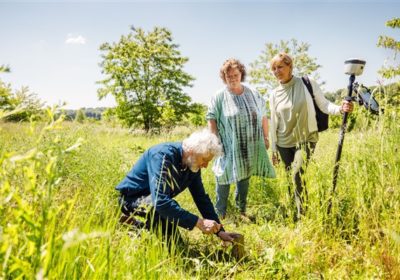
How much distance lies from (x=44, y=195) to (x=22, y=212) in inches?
3.1

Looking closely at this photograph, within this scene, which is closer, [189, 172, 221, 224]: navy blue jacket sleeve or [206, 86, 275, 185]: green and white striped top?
[189, 172, 221, 224]: navy blue jacket sleeve

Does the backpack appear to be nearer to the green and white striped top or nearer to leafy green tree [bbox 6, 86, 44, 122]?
the green and white striped top

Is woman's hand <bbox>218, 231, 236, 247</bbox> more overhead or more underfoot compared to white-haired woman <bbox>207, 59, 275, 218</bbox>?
more underfoot

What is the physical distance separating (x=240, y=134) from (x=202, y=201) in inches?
49.3

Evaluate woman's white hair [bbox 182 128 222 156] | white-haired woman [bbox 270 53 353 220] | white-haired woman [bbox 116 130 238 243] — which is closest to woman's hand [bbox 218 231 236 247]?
white-haired woman [bbox 116 130 238 243]

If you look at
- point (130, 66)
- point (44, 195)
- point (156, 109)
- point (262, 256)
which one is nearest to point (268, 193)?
point (262, 256)

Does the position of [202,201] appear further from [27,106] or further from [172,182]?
[27,106]

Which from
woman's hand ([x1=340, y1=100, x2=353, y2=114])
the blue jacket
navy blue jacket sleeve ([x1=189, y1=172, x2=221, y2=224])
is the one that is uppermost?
woman's hand ([x1=340, y1=100, x2=353, y2=114])

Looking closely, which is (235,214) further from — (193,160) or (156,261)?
(156,261)

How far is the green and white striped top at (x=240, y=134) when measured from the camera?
4039 mm

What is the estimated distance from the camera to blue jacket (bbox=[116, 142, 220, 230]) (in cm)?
253

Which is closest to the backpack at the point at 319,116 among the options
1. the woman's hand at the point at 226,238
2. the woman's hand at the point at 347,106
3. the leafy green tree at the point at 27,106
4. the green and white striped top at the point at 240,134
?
the woman's hand at the point at 347,106

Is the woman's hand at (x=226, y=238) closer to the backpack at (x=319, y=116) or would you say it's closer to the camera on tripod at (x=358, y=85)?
the camera on tripod at (x=358, y=85)

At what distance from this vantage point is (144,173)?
3.03 m
